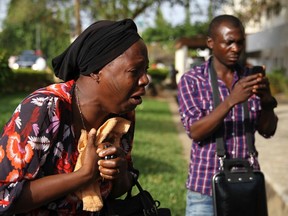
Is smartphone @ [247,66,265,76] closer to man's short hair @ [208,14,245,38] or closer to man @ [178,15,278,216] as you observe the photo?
man @ [178,15,278,216]

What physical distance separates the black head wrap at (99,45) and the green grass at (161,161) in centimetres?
395

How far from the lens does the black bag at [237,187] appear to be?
3.13 meters

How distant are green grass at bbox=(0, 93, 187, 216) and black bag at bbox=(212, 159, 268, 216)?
2.77 m

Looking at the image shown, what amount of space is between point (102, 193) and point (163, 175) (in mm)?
5560

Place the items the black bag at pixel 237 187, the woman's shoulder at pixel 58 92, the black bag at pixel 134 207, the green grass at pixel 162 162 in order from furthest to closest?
the green grass at pixel 162 162
the black bag at pixel 237 187
the black bag at pixel 134 207
the woman's shoulder at pixel 58 92

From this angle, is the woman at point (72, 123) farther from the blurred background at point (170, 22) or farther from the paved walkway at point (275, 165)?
the blurred background at point (170, 22)

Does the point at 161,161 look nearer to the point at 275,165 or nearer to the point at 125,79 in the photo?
the point at 275,165

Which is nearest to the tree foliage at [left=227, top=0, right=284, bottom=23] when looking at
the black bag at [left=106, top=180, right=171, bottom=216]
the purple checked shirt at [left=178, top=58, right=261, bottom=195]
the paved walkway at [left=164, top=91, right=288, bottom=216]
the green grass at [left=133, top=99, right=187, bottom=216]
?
the paved walkway at [left=164, top=91, right=288, bottom=216]

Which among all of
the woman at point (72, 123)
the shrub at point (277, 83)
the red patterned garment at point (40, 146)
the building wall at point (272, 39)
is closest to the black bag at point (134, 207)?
the woman at point (72, 123)

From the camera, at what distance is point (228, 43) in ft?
11.0

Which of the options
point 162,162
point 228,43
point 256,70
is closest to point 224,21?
point 228,43

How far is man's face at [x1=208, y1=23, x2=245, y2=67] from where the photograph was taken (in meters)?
3.34

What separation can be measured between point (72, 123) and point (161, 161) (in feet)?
22.4

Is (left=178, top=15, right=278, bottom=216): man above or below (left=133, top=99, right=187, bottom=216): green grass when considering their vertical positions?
above
